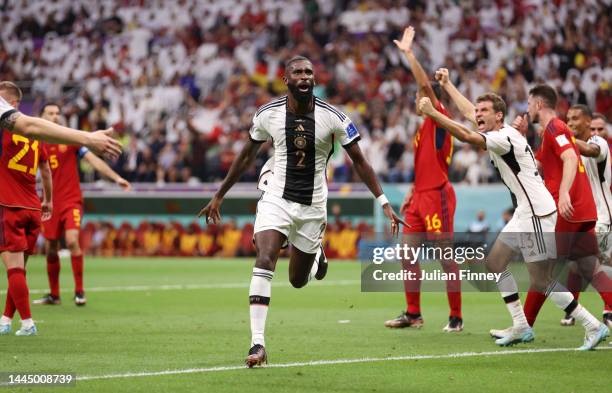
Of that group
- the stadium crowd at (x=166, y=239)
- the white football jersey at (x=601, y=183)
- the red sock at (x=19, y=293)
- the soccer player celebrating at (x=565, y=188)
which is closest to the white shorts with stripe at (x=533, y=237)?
the soccer player celebrating at (x=565, y=188)

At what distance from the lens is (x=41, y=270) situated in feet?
73.7

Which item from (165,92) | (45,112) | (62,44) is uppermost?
(62,44)

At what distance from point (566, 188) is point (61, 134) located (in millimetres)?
4966

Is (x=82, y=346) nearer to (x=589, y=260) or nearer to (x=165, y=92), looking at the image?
(x=589, y=260)

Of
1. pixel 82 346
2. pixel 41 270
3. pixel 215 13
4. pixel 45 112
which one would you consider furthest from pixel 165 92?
pixel 82 346

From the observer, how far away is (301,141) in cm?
923

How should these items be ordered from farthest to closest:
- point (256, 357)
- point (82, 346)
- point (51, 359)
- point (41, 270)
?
point (41, 270) → point (82, 346) → point (51, 359) → point (256, 357)

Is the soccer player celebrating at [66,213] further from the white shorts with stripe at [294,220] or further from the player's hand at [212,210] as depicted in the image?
the white shorts with stripe at [294,220]

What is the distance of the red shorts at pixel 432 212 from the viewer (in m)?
12.2

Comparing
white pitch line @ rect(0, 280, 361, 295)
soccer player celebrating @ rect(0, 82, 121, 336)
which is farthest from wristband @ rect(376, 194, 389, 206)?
white pitch line @ rect(0, 280, 361, 295)

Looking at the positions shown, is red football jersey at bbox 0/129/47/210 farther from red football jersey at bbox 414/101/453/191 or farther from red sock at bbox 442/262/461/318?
red sock at bbox 442/262/461/318

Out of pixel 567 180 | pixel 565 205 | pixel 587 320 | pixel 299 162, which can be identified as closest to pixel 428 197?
pixel 567 180

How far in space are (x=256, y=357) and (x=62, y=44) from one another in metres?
31.5

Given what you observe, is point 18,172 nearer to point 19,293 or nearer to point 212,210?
point 19,293
